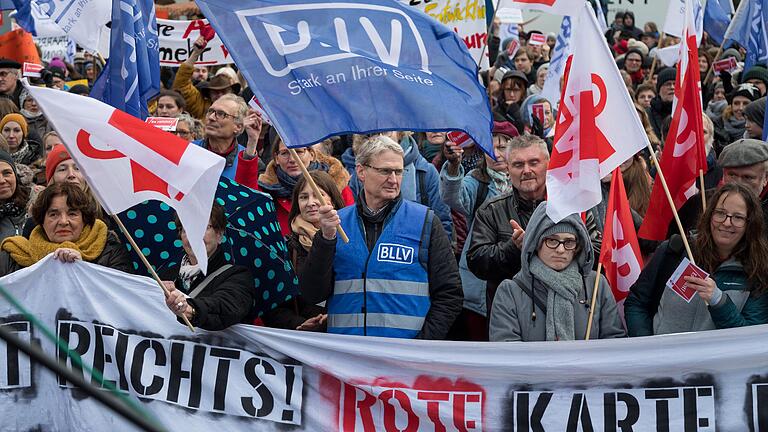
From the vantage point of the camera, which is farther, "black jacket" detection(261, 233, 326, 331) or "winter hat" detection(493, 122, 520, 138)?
"winter hat" detection(493, 122, 520, 138)

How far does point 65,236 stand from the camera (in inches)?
229

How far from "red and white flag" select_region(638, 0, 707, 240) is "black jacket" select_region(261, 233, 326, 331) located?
1711 mm

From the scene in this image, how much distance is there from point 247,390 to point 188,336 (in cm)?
38

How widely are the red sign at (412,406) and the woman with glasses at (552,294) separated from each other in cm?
33

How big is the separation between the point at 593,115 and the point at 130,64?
10.4ft

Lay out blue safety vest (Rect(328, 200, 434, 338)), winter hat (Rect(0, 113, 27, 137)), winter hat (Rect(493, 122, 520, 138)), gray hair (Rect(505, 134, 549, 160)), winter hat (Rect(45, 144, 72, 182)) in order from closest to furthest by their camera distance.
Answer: blue safety vest (Rect(328, 200, 434, 338)) → gray hair (Rect(505, 134, 549, 160)) → winter hat (Rect(45, 144, 72, 182)) → winter hat (Rect(493, 122, 520, 138)) → winter hat (Rect(0, 113, 27, 137))

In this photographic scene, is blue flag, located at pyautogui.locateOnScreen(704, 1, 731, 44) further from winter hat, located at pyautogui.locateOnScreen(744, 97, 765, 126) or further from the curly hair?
the curly hair

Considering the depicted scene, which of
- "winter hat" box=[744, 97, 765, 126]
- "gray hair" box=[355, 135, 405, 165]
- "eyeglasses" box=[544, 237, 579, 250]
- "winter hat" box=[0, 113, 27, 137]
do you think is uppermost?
"winter hat" box=[744, 97, 765, 126]

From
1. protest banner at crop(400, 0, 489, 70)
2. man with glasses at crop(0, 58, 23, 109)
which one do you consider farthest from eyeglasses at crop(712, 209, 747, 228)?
man with glasses at crop(0, 58, 23, 109)

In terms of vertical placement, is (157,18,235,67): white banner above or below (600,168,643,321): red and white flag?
above

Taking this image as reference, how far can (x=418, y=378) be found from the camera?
200 inches

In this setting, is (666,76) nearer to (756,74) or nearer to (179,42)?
(756,74)

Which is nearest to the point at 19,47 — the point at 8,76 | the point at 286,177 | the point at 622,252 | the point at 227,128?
the point at 8,76

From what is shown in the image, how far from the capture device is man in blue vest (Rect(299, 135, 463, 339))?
5383 millimetres
